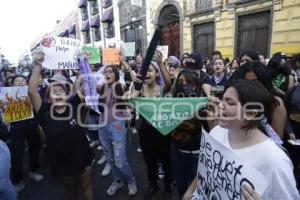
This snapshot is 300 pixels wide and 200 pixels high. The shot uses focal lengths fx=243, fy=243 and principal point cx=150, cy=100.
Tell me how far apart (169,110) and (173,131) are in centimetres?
27

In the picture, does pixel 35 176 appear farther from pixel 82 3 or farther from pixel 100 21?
pixel 82 3

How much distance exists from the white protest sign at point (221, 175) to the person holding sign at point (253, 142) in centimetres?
1

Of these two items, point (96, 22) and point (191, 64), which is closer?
point (191, 64)

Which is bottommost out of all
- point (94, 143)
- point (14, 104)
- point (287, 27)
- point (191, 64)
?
point (94, 143)

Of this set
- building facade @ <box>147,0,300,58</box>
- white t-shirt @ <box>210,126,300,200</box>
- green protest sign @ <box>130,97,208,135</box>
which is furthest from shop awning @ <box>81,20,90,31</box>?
white t-shirt @ <box>210,126,300,200</box>

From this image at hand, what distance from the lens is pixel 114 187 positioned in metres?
3.48

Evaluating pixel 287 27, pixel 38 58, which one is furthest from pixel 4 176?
pixel 287 27

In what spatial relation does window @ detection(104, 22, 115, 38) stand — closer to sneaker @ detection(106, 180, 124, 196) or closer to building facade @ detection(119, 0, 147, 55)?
building facade @ detection(119, 0, 147, 55)

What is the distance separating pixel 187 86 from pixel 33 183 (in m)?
3.09

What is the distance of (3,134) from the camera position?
282 cm

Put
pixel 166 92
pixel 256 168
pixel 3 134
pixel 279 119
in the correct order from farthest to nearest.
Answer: pixel 166 92, pixel 3 134, pixel 279 119, pixel 256 168

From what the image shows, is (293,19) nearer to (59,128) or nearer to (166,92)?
(166,92)

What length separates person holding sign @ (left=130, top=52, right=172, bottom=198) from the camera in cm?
298

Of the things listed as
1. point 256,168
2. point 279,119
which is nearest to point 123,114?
point 279,119
